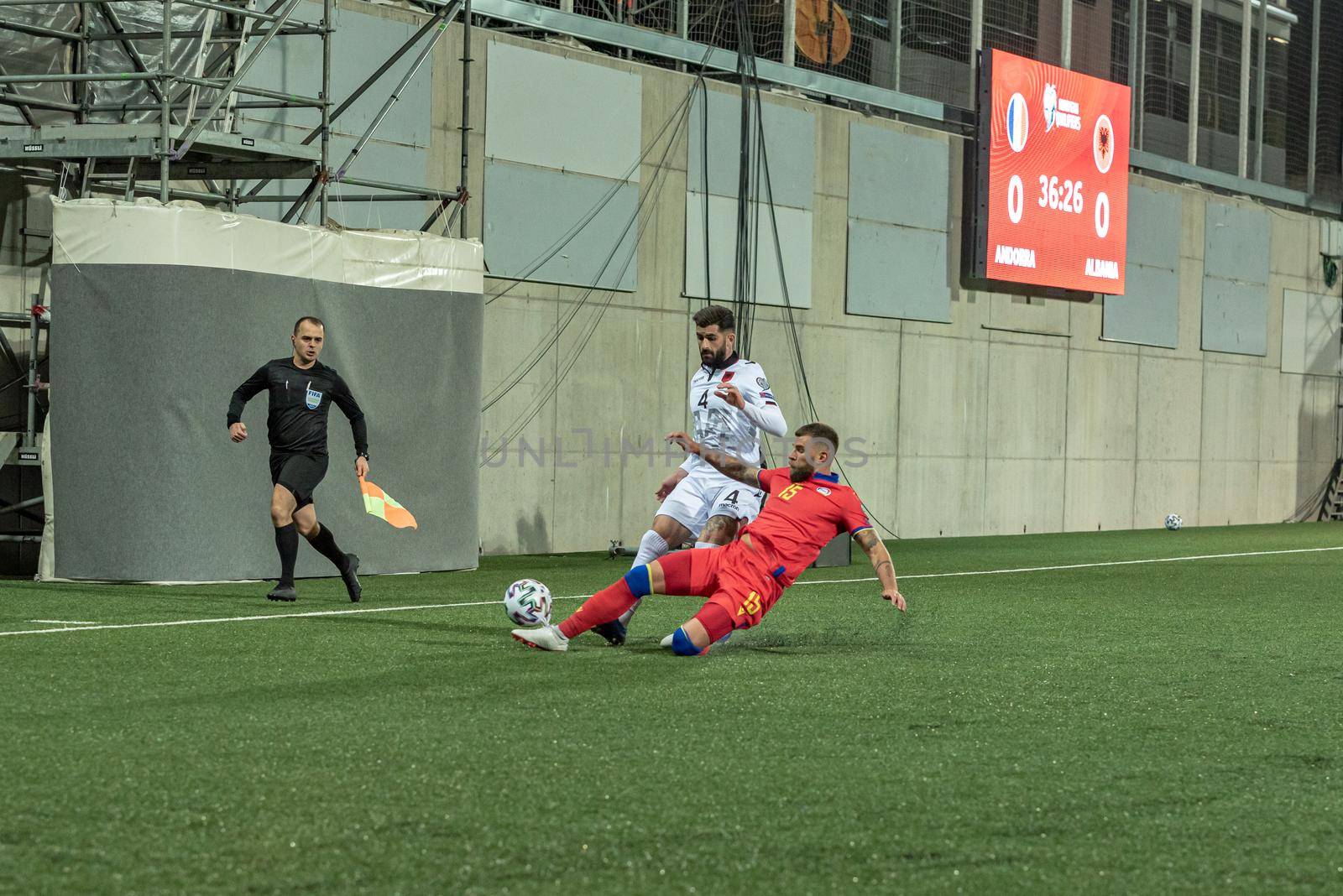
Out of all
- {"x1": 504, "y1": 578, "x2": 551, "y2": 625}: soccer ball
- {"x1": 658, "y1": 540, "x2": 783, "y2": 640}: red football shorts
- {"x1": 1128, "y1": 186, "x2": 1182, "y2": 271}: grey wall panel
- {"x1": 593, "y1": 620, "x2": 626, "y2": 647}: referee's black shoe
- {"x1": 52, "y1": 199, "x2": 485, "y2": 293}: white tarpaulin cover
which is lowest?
{"x1": 593, "y1": 620, "x2": 626, "y2": 647}: referee's black shoe

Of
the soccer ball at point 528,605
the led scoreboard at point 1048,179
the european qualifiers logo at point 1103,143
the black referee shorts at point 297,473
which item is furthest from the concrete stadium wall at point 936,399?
the soccer ball at point 528,605

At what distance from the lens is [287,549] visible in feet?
38.2

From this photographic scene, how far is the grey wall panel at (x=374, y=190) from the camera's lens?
54.5 feet

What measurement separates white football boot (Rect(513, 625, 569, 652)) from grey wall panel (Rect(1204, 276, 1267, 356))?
22.1 metres

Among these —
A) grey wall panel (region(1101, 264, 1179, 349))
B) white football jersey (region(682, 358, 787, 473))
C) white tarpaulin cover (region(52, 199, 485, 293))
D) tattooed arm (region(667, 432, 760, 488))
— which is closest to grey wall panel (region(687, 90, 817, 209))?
white tarpaulin cover (region(52, 199, 485, 293))

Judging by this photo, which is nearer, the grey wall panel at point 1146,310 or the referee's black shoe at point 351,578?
the referee's black shoe at point 351,578

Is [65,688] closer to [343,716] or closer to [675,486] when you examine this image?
[343,716]

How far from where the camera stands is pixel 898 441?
22938 millimetres

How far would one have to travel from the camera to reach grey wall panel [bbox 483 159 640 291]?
1803 centimetres

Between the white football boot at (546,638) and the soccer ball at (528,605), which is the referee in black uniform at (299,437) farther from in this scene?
the white football boot at (546,638)

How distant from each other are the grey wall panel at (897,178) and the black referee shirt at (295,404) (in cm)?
1155

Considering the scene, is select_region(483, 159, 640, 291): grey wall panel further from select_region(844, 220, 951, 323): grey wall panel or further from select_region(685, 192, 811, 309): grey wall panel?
select_region(844, 220, 951, 323): grey wall panel

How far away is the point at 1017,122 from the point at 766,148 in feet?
15.6

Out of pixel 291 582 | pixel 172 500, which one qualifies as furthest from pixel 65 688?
pixel 172 500
